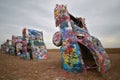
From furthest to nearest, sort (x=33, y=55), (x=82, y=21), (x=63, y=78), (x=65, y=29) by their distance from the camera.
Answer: (x=33, y=55), (x=82, y=21), (x=65, y=29), (x=63, y=78)

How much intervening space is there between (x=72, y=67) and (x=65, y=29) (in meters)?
2.86

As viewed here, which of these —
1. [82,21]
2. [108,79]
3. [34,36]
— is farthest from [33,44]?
[108,79]

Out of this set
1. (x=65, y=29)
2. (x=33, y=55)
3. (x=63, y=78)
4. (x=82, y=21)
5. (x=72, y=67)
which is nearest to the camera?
(x=63, y=78)

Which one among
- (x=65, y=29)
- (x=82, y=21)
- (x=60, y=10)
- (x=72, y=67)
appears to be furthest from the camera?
(x=82, y=21)

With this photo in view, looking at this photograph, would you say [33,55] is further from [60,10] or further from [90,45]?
[90,45]

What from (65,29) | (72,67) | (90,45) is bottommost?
(72,67)

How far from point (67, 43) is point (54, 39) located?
1.33 metres

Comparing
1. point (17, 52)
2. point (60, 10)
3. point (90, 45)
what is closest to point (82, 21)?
point (60, 10)

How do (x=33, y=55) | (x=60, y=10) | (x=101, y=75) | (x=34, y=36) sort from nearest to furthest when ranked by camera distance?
(x=101, y=75), (x=60, y=10), (x=33, y=55), (x=34, y=36)

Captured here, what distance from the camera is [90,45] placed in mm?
8000

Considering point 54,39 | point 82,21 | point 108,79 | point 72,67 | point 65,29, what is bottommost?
point 108,79

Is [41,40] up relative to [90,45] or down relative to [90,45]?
up

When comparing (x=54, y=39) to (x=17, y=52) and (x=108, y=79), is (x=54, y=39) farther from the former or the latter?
(x=17, y=52)

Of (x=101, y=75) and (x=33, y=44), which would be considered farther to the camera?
(x=33, y=44)
